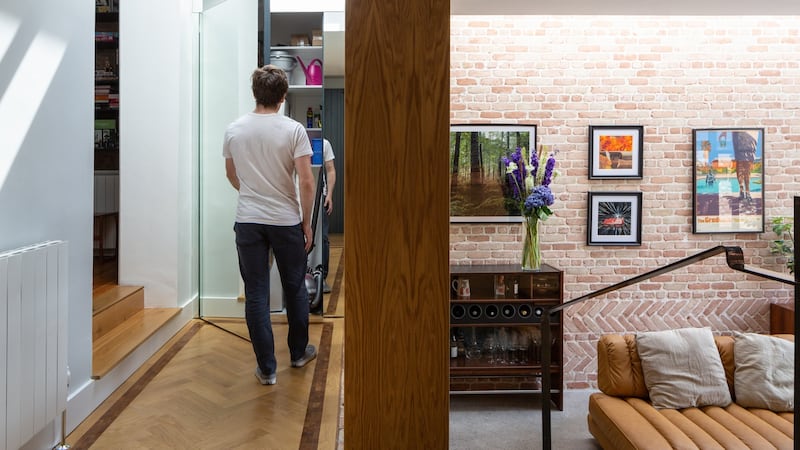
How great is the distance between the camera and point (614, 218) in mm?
5082

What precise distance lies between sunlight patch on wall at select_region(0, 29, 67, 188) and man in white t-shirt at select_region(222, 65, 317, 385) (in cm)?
91

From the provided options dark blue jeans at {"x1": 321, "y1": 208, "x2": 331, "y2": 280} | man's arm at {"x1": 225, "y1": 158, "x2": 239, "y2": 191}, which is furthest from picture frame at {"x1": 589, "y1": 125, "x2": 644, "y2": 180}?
man's arm at {"x1": 225, "y1": 158, "x2": 239, "y2": 191}

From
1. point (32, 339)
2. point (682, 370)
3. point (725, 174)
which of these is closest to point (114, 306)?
point (32, 339)

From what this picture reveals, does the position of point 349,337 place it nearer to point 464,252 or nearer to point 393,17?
point 393,17

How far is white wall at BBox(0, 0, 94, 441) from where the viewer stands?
207 centimetres

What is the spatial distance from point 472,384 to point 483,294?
0.83m

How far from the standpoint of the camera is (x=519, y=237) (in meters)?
5.09

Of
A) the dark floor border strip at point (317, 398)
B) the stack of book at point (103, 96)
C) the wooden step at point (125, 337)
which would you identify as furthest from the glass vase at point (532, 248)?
the stack of book at point (103, 96)

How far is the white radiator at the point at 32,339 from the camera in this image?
1.89m

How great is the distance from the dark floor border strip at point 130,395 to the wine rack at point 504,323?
207cm

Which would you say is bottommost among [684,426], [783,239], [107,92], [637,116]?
[684,426]

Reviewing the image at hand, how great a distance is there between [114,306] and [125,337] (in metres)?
0.28

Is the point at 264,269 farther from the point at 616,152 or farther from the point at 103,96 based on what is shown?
the point at 103,96

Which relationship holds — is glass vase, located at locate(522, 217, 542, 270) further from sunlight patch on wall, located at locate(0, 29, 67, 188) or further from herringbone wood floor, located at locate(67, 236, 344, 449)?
sunlight patch on wall, located at locate(0, 29, 67, 188)
